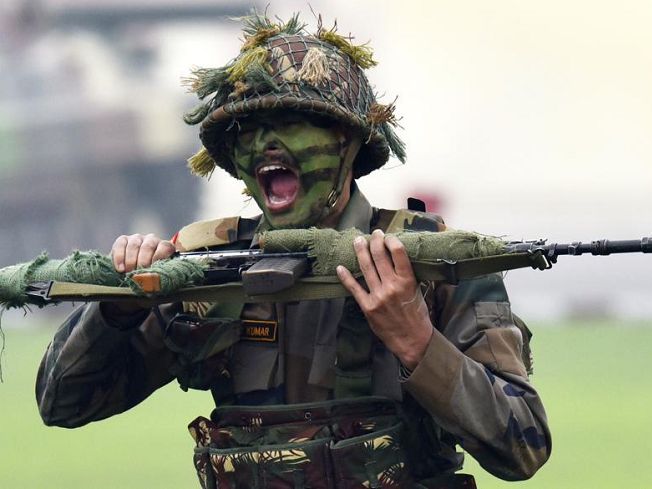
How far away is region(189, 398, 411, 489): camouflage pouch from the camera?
199 inches

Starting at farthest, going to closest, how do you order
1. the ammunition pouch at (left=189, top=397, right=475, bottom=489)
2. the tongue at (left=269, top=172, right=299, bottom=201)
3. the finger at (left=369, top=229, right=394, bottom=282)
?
the tongue at (left=269, top=172, right=299, bottom=201), the ammunition pouch at (left=189, top=397, right=475, bottom=489), the finger at (left=369, top=229, right=394, bottom=282)

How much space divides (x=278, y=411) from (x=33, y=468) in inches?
350

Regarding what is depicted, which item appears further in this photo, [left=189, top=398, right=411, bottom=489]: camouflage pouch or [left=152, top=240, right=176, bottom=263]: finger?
[left=152, top=240, right=176, bottom=263]: finger

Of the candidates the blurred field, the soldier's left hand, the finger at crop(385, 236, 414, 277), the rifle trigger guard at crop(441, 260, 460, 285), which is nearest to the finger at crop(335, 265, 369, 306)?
the soldier's left hand

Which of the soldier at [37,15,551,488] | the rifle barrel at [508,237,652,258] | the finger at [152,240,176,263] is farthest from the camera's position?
the finger at [152,240,176,263]

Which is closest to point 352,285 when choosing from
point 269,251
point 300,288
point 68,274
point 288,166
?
point 300,288

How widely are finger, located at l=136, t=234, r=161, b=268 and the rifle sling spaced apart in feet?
0.38

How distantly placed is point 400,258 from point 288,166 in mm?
688

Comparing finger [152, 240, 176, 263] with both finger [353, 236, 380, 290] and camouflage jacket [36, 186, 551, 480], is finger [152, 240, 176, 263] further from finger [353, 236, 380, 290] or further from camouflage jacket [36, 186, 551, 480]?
finger [353, 236, 380, 290]

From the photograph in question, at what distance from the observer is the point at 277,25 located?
18.2ft

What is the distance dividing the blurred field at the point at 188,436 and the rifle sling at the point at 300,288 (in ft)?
24.5

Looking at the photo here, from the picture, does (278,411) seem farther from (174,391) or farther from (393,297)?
(174,391)

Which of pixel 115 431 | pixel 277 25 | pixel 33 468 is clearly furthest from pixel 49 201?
pixel 277 25

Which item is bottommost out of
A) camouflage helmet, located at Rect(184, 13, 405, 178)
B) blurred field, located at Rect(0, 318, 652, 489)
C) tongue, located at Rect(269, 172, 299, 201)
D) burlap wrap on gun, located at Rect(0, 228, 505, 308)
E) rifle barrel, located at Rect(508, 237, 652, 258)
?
rifle barrel, located at Rect(508, 237, 652, 258)
